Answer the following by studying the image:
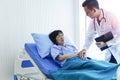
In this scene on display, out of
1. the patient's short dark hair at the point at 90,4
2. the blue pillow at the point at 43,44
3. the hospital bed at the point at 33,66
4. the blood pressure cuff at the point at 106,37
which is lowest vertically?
the hospital bed at the point at 33,66

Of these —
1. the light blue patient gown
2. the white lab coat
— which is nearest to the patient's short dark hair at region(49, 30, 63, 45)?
the light blue patient gown

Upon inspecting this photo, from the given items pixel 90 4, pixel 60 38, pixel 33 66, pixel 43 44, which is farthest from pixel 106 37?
pixel 33 66

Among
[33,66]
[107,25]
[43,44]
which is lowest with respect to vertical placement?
[33,66]

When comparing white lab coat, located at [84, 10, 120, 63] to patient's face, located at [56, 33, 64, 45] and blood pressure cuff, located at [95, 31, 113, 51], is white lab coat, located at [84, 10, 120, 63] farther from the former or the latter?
patient's face, located at [56, 33, 64, 45]

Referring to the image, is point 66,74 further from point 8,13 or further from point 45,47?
point 8,13

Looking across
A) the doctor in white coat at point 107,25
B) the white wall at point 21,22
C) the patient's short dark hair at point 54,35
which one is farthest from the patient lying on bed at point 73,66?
the white wall at point 21,22

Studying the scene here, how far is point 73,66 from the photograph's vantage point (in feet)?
7.23

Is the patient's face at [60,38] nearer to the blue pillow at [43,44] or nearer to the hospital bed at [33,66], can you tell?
the blue pillow at [43,44]

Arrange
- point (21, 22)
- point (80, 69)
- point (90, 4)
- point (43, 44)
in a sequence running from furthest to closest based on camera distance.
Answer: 1. point (21, 22)
2. point (43, 44)
3. point (90, 4)
4. point (80, 69)

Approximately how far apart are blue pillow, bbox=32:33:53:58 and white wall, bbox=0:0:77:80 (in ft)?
1.14

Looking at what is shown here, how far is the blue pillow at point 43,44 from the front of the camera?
8.11 ft

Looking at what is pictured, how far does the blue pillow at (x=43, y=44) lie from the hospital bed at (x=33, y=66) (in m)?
0.05

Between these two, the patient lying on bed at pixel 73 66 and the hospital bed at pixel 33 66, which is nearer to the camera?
the patient lying on bed at pixel 73 66

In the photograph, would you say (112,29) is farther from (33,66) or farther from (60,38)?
(33,66)
